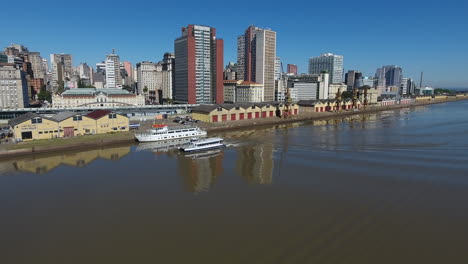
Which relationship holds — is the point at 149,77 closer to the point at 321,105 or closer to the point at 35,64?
the point at 35,64

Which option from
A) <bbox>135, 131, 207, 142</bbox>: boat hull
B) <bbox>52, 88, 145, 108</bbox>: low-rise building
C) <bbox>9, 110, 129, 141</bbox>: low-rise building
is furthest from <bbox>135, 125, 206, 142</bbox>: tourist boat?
<bbox>52, 88, 145, 108</bbox>: low-rise building

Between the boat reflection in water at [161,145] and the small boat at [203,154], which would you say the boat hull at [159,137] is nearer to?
the boat reflection in water at [161,145]

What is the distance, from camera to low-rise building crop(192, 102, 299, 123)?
92.5 feet

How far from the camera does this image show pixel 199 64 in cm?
4612

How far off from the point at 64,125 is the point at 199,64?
29475 mm

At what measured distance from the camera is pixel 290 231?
26.3 ft

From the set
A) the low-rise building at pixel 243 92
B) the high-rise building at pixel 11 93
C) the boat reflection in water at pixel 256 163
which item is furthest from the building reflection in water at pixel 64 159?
the low-rise building at pixel 243 92

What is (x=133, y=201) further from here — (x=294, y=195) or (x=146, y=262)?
(x=294, y=195)

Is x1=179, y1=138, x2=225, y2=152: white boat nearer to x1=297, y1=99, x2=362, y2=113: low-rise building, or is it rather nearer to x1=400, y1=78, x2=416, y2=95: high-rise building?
x1=297, y1=99, x2=362, y2=113: low-rise building

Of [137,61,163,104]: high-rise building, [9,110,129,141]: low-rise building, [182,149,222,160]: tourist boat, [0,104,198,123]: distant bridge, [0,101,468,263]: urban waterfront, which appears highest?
[137,61,163,104]: high-rise building

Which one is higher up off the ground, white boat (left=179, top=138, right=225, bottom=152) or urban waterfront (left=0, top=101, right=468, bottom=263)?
white boat (left=179, top=138, right=225, bottom=152)

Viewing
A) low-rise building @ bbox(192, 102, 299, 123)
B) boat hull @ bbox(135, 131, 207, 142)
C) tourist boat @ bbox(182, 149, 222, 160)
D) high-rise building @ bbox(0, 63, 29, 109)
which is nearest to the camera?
tourist boat @ bbox(182, 149, 222, 160)

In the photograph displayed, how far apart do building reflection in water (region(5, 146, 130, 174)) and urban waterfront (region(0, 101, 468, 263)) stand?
10 centimetres

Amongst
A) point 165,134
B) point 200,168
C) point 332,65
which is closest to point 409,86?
point 332,65
